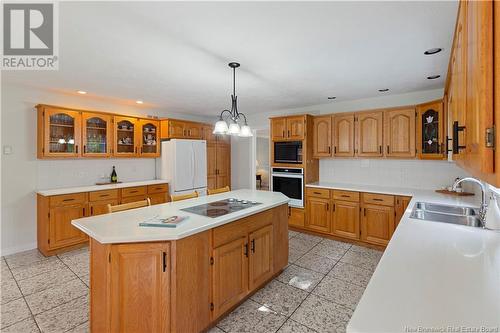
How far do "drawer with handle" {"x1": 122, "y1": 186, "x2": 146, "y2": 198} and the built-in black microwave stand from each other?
253 cm

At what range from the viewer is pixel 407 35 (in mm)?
2016

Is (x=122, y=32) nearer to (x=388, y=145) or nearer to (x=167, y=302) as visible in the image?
(x=167, y=302)

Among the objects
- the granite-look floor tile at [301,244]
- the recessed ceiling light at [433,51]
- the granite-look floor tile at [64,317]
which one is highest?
the recessed ceiling light at [433,51]

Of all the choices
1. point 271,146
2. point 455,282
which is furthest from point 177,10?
point 271,146

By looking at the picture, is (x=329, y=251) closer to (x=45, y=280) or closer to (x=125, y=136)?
(x=45, y=280)

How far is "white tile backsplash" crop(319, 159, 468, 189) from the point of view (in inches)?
143

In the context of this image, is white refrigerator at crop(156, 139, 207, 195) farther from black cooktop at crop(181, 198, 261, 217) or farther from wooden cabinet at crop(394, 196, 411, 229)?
wooden cabinet at crop(394, 196, 411, 229)

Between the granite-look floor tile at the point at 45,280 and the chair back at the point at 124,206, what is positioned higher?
the chair back at the point at 124,206

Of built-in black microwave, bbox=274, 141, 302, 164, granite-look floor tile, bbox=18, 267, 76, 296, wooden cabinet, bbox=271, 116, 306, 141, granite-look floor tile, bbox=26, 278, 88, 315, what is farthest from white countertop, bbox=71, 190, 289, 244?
wooden cabinet, bbox=271, 116, 306, 141

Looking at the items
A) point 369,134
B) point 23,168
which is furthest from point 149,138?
point 369,134

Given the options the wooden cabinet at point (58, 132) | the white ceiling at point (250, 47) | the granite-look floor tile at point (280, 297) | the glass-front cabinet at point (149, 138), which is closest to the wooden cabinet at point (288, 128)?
the white ceiling at point (250, 47)

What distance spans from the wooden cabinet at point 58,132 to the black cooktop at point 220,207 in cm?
269

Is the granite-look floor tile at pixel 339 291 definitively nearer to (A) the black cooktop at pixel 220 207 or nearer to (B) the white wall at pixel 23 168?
(A) the black cooktop at pixel 220 207

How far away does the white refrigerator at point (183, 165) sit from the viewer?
470cm
